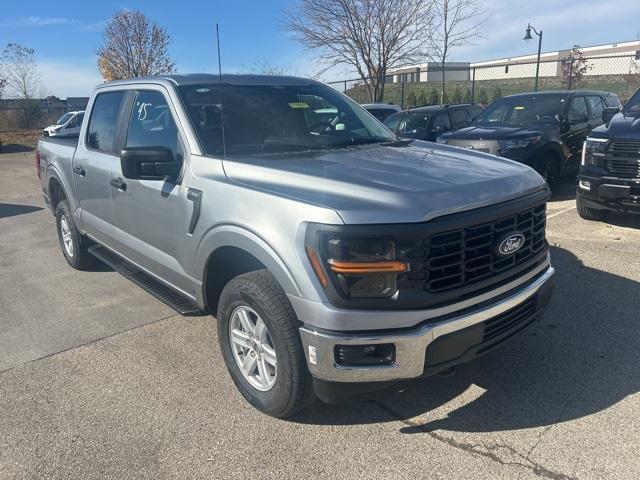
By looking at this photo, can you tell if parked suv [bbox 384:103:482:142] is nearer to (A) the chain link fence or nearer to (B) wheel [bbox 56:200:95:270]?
(B) wheel [bbox 56:200:95:270]

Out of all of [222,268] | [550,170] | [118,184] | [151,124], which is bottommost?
[550,170]

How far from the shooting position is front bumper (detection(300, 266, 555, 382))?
247 cm

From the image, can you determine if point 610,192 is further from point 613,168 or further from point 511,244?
point 511,244

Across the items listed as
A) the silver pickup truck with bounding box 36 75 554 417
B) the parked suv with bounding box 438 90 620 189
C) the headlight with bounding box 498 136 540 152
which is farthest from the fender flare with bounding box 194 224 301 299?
the headlight with bounding box 498 136 540 152

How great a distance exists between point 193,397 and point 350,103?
2.71 meters

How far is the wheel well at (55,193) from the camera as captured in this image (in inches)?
232

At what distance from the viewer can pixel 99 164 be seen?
15.0ft

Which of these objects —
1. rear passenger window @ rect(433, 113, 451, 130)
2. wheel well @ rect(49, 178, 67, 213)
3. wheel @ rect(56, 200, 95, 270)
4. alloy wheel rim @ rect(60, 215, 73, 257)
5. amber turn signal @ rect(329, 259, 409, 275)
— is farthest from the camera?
rear passenger window @ rect(433, 113, 451, 130)

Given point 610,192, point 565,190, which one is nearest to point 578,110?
point 565,190

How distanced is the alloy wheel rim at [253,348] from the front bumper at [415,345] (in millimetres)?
399

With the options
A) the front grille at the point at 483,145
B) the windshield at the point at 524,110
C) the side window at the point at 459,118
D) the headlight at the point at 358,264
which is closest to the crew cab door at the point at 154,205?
the headlight at the point at 358,264

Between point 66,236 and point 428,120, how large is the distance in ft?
25.9

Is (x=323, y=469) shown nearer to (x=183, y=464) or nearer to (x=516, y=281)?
(x=183, y=464)

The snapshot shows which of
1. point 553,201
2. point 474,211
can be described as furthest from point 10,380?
point 553,201
